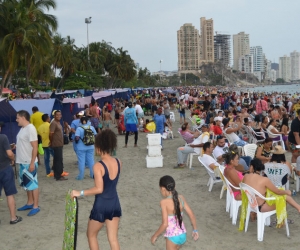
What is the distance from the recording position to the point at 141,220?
5.99m

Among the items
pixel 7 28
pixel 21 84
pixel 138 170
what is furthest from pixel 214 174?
pixel 21 84

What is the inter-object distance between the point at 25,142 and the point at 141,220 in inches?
83.8

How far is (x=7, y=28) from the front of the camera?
2739cm

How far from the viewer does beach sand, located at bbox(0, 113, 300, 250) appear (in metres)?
5.08

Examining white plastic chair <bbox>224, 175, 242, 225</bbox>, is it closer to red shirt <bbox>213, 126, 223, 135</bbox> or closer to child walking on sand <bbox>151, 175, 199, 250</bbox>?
child walking on sand <bbox>151, 175, 199, 250</bbox>

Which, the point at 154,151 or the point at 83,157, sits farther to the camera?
the point at 154,151

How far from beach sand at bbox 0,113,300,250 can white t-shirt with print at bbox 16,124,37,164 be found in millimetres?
970

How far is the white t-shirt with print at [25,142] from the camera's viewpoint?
5836mm

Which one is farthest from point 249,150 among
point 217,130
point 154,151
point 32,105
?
point 32,105

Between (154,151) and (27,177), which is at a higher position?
(27,177)

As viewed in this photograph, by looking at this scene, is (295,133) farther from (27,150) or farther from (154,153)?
(27,150)

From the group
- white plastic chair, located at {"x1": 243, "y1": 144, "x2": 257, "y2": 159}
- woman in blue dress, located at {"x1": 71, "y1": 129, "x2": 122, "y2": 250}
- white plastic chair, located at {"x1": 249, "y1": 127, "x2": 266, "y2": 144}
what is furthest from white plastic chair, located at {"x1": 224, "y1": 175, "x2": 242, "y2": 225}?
white plastic chair, located at {"x1": 249, "y1": 127, "x2": 266, "y2": 144}

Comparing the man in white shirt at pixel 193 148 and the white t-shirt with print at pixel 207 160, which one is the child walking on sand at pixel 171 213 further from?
the man in white shirt at pixel 193 148

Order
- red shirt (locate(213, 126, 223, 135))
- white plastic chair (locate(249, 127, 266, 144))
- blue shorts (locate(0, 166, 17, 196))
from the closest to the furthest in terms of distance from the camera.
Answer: blue shorts (locate(0, 166, 17, 196)), red shirt (locate(213, 126, 223, 135)), white plastic chair (locate(249, 127, 266, 144))
